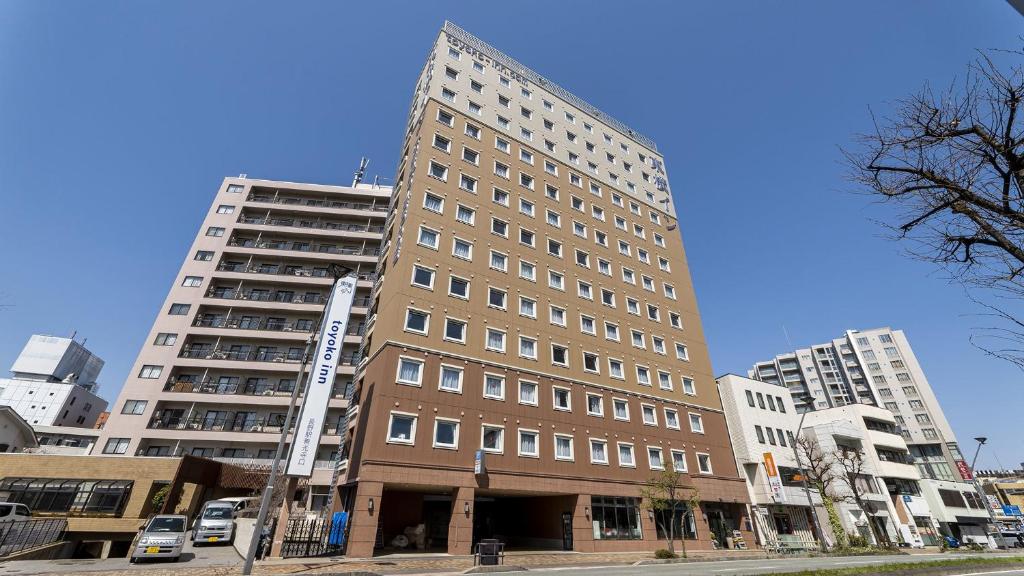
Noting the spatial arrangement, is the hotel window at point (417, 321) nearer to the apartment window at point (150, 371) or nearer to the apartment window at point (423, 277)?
the apartment window at point (423, 277)

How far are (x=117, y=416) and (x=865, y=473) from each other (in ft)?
260

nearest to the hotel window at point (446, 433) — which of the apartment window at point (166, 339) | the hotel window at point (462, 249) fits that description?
the hotel window at point (462, 249)

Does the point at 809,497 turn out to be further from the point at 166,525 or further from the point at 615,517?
the point at 166,525

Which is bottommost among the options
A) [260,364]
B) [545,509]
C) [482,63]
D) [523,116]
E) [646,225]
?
[545,509]

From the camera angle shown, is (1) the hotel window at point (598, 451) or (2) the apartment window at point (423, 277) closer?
(2) the apartment window at point (423, 277)

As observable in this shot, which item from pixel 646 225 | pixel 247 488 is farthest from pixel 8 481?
pixel 646 225

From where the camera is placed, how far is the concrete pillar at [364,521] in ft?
65.9

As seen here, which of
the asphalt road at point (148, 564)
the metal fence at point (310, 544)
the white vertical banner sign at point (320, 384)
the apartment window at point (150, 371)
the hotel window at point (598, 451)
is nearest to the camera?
the asphalt road at point (148, 564)

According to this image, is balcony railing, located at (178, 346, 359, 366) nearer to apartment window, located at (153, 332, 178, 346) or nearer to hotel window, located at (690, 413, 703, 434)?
apartment window, located at (153, 332, 178, 346)

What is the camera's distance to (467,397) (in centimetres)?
2633

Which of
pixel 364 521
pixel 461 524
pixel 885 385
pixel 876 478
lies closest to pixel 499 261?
pixel 461 524

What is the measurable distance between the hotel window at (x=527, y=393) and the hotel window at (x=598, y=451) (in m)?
5.27

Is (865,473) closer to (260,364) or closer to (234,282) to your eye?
(260,364)

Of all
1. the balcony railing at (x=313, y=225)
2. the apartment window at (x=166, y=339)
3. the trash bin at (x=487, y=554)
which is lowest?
the trash bin at (x=487, y=554)
